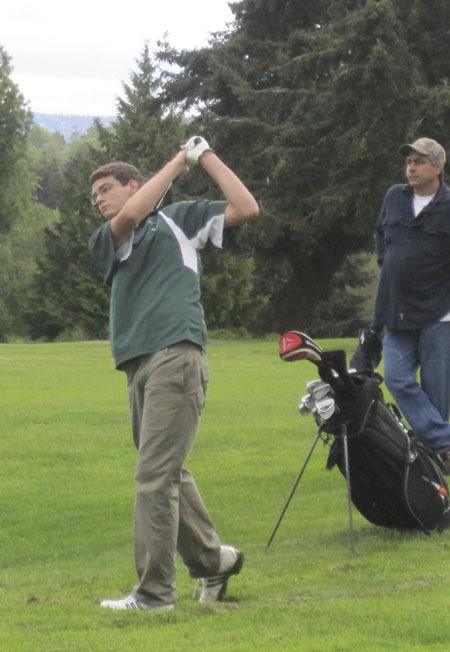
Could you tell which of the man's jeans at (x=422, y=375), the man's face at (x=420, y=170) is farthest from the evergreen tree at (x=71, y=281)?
the man's face at (x=420, y=170)

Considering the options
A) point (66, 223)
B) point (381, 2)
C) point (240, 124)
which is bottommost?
point (66, 223)

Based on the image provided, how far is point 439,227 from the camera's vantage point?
29.0 ft

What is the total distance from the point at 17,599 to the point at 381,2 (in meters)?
27.1

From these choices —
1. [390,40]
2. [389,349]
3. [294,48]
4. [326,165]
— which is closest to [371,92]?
[390,40]

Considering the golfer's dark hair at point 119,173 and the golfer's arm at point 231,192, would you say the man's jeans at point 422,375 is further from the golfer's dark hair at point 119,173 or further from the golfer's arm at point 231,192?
the golfer's dark hair at point 119,173

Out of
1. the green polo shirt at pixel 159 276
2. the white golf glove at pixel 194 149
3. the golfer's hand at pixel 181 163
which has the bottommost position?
the green polo shirt at pixel 159 276

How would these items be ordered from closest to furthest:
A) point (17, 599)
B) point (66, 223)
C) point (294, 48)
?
point (17, 599)
point (294, 48)
point (66, 223)

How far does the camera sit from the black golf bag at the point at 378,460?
816 cm

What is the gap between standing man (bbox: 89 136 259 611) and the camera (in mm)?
6516

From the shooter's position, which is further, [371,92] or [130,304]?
[371,92]

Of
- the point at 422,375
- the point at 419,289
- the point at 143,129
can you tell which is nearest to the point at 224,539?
the point at 422,375

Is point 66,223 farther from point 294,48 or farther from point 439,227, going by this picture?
point 439,227

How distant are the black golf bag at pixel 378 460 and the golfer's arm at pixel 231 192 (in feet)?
5.67

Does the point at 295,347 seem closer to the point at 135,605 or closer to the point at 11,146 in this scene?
the point at 135,605
